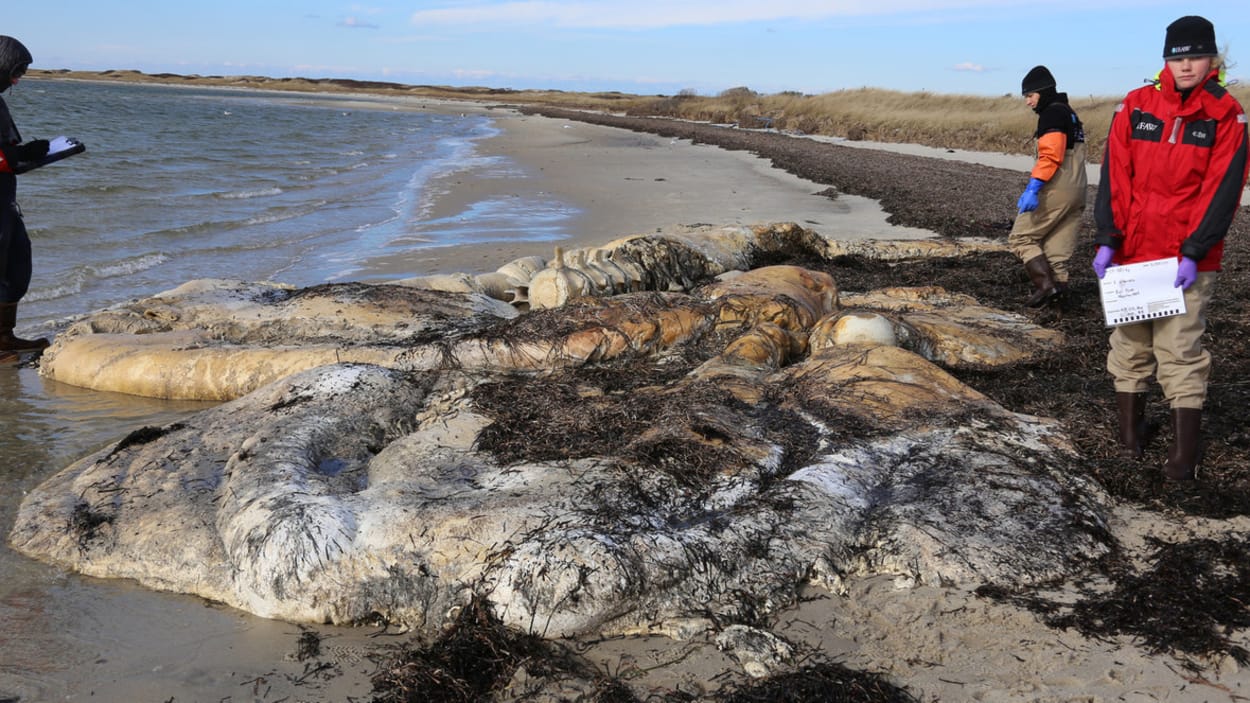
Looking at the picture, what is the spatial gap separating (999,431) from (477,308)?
3897mm

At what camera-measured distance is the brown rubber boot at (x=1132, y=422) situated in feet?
14.0

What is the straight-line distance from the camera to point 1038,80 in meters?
6.71

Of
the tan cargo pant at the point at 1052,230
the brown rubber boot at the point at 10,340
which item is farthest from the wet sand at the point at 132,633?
the tan cargo pant at the point at 1052,230

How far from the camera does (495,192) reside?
17.0 metres

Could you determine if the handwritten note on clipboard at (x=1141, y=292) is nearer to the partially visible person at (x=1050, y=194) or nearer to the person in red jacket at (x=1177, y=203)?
the person in red jacket at (x=1177, y=203)

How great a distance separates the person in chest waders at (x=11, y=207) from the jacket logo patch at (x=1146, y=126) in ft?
23.1

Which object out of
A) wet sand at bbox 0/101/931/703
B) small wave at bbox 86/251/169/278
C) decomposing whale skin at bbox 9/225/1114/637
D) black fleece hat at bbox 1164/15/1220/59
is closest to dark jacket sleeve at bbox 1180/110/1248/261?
black fleece hat at bbox 1164/15/1220/59

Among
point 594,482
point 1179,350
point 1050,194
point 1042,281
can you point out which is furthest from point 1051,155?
point 594,482

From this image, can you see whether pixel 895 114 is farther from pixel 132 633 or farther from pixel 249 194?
pixel 132 633

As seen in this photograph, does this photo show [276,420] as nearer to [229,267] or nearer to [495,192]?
[229,267]

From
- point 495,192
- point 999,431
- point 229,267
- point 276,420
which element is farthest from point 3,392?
point 495,192

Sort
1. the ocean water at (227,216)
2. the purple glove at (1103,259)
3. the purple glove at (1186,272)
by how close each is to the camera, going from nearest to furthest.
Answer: the purple glove at (1186,272) < the purple glove at (1103,259) < the ocean water at (227,216)

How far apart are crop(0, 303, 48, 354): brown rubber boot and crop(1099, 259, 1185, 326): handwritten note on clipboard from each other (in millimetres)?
7230

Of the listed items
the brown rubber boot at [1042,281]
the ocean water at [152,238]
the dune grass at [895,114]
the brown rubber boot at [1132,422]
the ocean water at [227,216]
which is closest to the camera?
the ocean water at [152,238]
